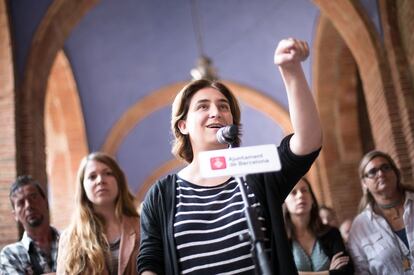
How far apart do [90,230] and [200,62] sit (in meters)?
5.83

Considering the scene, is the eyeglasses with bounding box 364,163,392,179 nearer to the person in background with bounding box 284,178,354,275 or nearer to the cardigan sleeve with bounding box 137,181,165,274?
the person in background with bounding box 284,178,354,275

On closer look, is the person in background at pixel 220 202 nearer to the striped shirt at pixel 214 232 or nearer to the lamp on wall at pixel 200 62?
the striped shirt at pixel 214 232

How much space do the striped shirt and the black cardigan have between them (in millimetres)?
36

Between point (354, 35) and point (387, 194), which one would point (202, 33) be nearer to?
point (354, 35)

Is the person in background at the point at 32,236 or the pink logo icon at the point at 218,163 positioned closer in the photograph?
the pink logo icon at the point at 218,163

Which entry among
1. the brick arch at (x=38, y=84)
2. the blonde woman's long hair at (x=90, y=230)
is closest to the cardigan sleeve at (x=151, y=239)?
the blonde woman's long hair at (x=90, y=230)

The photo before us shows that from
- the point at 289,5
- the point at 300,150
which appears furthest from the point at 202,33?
the point at 300,150

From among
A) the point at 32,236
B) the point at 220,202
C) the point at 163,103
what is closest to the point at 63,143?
the point at 163,103

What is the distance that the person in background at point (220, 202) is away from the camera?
1983 millimetres

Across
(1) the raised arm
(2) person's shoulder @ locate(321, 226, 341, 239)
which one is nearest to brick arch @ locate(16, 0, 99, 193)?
(2) person's shoulder @ locate(321, 226, 341, 239)

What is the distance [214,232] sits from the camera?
6.68 ft

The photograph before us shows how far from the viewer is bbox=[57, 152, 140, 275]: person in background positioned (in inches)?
119

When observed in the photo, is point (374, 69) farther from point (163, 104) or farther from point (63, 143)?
point (63, 143)

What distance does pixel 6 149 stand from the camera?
580 cm
